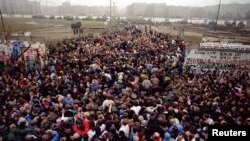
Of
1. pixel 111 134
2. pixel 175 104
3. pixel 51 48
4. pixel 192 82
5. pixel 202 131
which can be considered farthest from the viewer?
pixel 51 48

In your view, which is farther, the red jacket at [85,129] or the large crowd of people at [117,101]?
the red jacket at [85,129]

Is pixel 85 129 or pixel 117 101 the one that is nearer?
pixel 85 129

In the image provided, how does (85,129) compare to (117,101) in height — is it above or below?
below

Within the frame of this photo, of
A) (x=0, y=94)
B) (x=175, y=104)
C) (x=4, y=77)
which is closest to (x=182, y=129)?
(x=175, y=104)

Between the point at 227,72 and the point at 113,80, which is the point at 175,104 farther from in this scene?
the point at 227,72

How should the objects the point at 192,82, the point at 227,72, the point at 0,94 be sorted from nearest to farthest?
the point at 0,94 < the point at 192,82 < the point at 227,72

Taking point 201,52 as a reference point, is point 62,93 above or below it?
below

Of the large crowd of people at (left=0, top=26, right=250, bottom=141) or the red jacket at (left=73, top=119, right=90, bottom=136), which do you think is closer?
the large crowd of people at (left=0, top=26, right=250, bottom=141)

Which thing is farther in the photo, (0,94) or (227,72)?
(227,72)
